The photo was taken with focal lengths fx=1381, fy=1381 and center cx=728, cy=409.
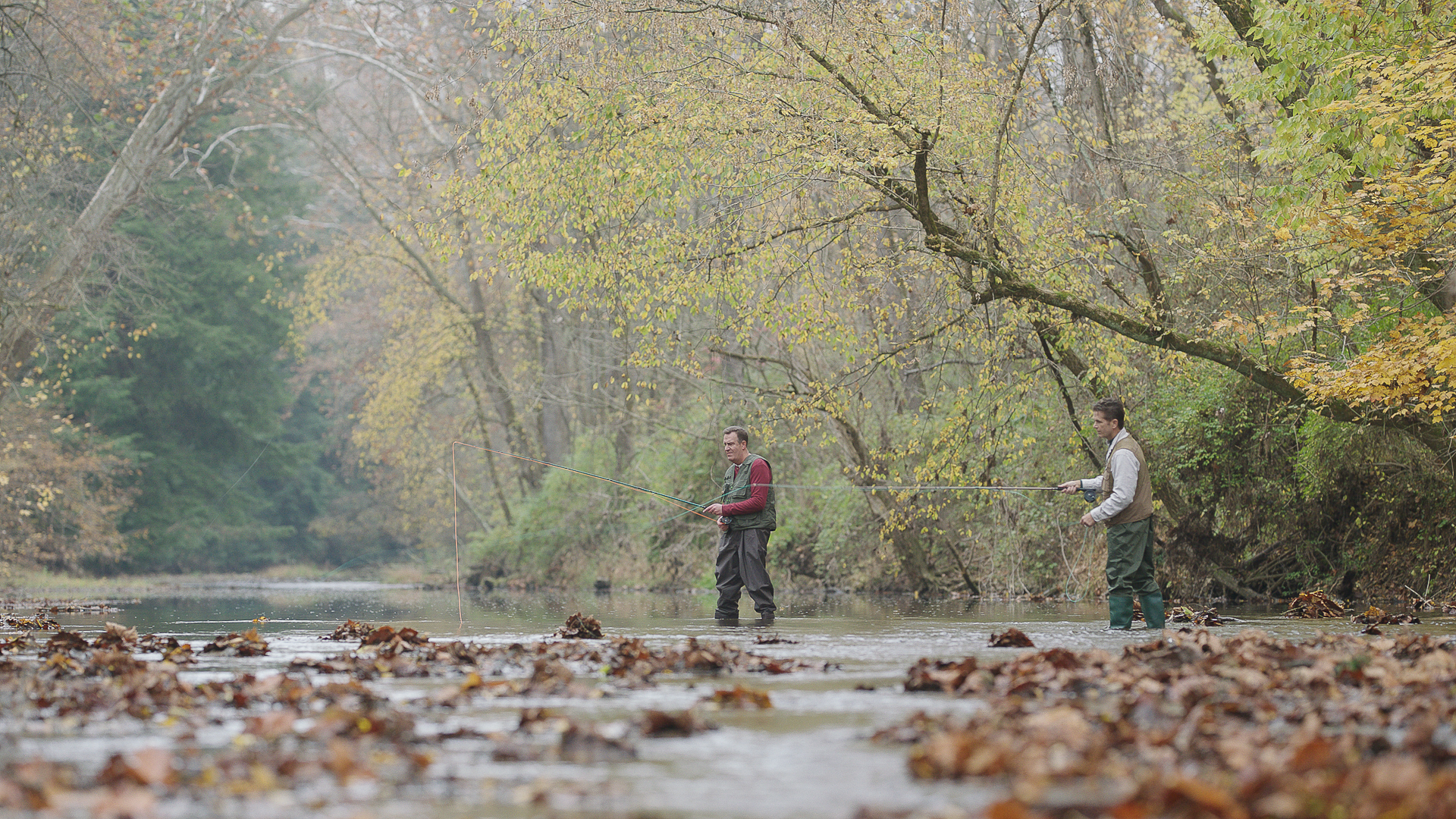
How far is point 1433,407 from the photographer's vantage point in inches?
500

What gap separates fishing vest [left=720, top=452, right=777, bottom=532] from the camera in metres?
13.0

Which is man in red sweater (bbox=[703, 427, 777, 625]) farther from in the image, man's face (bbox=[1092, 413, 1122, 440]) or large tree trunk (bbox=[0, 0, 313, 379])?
large tree trunk (bbox=[0, 0, 313, 379])

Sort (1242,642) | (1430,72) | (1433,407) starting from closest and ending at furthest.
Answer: (1242,642) < (1430,72) < (1433,407)

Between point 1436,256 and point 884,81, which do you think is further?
point 884,81

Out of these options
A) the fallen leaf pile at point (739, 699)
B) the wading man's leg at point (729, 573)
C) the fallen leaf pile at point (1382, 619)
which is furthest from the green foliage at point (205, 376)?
the fallen leaf pile at point (739, 699)

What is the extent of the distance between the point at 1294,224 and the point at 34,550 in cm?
3137

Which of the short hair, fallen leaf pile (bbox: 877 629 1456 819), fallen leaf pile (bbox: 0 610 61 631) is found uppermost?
the short hair

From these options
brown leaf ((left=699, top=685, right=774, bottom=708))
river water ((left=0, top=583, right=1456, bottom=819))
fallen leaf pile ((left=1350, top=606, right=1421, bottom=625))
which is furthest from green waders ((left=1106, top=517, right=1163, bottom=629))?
brown leaf ((left=699, top=685, right=774, bottom=708))

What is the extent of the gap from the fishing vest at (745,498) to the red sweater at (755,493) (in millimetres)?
31

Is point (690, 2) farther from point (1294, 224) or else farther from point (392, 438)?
point (392, 438)

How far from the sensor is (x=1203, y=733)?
4.62 meters

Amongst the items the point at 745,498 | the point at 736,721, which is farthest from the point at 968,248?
the point at 736,721

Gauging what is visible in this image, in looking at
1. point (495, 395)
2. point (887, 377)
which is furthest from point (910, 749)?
point (495, 395)

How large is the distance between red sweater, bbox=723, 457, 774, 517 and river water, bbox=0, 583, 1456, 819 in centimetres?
111
